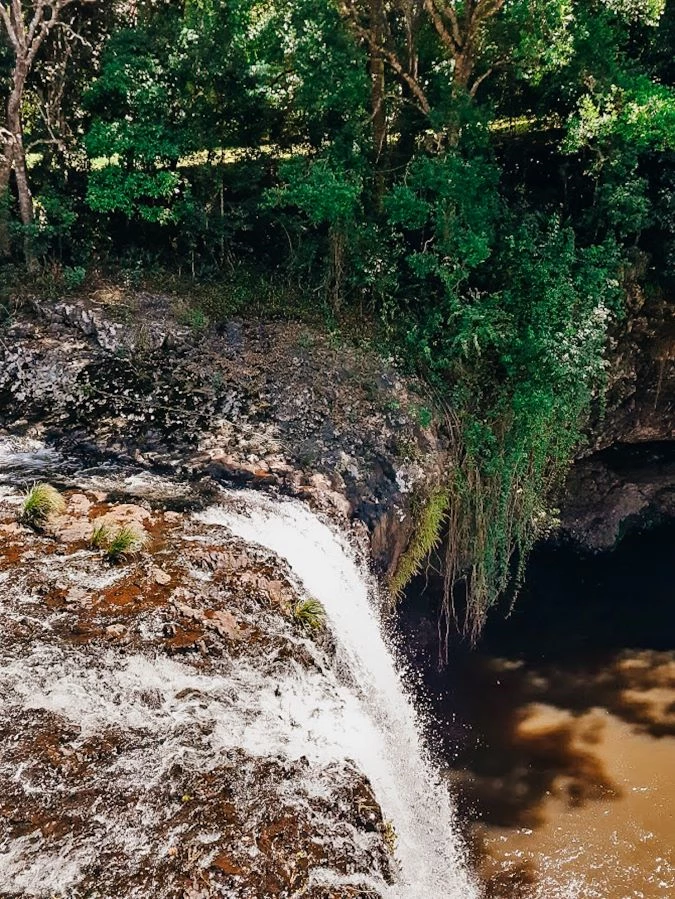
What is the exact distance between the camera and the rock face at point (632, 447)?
1120cm

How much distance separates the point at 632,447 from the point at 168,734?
35.1 ft

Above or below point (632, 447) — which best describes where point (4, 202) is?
above

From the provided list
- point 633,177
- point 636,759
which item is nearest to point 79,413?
point 636,759

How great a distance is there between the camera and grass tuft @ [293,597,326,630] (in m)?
5.58

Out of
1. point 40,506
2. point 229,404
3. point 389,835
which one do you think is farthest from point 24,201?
point 389,835

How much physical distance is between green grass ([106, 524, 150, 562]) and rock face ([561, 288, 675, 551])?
8500 millimetres

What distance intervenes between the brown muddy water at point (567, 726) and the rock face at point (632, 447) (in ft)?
Result: 2.32

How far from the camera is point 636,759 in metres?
7.96

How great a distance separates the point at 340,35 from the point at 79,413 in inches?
242

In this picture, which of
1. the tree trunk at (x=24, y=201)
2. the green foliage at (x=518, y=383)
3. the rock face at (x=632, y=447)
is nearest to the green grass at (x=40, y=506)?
the green foliage at (x=518, y=383)

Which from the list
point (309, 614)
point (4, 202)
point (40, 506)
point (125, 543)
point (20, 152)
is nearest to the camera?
point (309, 614)

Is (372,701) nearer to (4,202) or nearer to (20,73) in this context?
(4,202)

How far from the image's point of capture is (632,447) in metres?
12.4

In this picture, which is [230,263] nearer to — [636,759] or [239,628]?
[239,628]
